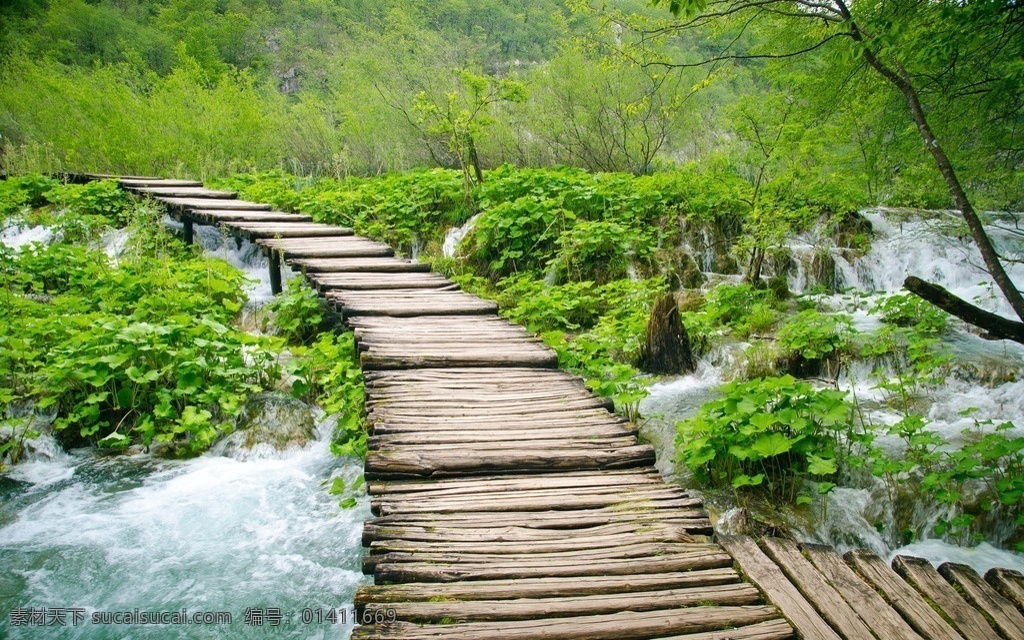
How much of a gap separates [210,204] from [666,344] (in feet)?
27.9

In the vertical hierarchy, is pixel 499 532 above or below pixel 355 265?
below

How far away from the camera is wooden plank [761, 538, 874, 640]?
245 centimetres

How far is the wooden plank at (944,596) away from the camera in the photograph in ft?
8.32

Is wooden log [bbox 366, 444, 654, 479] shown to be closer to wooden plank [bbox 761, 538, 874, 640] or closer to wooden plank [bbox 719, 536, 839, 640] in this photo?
wooden plank [bbox 719, 536, 839, 640]

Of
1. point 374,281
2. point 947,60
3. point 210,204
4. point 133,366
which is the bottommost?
point 133,366

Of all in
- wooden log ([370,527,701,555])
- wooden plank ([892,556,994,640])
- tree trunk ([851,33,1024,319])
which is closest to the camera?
wooden plank ([892,556,994,640])

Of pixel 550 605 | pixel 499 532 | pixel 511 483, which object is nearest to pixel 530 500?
pixel 511 483

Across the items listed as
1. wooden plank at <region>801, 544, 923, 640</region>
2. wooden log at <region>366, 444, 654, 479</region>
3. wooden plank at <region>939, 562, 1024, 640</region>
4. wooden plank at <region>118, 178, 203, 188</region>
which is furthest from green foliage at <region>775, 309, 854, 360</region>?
wooden plank at <region>118, 178, 203, 188</region>

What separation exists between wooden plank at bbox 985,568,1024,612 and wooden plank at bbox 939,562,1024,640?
39mm

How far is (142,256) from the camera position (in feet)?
32.6

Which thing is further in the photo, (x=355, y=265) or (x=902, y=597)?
(x=355, y=265)

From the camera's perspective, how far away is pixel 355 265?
26.4 feet

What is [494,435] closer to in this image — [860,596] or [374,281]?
[860,596]

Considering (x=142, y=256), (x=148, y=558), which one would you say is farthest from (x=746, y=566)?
(x=142, y=256)
